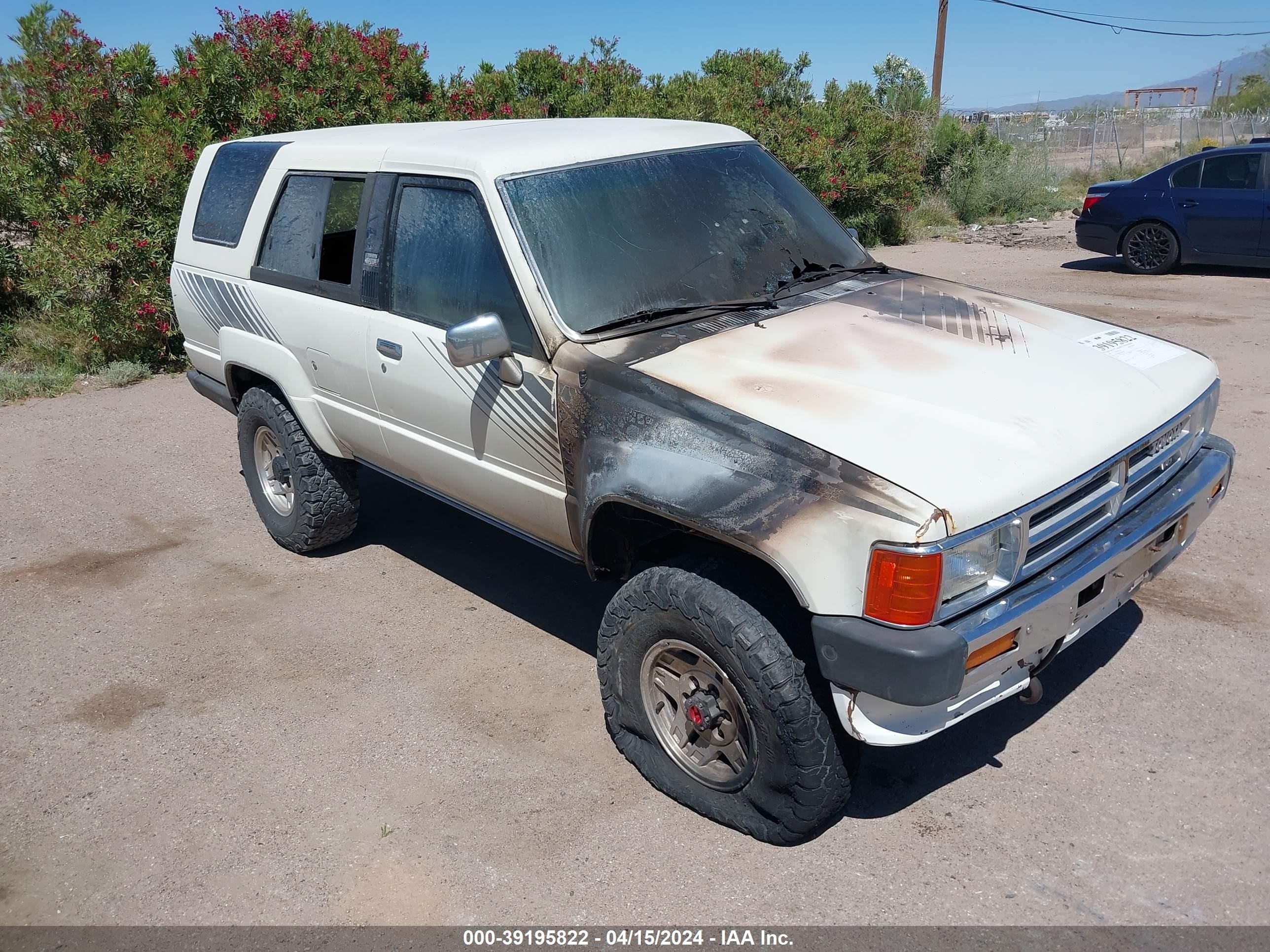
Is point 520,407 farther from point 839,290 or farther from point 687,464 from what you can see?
point 839,290

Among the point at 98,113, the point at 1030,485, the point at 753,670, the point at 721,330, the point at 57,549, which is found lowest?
the point at 57,549

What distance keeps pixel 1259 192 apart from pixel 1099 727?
1013 centimetres

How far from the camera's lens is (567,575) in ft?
17.1

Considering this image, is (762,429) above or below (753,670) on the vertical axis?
above

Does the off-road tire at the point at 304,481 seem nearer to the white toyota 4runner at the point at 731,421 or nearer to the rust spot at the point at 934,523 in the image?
the white toyota 4runner at the point at 731,421

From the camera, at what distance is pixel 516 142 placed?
405cm

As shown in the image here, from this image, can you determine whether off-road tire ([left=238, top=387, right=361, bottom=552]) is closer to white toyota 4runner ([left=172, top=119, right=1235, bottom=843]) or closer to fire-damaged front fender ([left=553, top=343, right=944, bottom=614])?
white toyota 4runner ([left=172, top=119, right=1235, bottom=843])

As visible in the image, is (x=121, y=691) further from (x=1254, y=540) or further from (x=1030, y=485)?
(x=1254, y=540)

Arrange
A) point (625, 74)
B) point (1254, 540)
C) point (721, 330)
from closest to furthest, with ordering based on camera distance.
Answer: point (721, 330) < point (1254, 540) < point (625, 74)

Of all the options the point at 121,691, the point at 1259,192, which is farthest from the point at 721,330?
the point at 1259,192

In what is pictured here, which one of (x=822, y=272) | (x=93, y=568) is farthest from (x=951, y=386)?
(x=93, y=568)

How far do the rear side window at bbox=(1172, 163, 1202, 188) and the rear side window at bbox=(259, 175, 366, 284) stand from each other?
10761mm

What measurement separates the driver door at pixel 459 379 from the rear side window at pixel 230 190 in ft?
4.39

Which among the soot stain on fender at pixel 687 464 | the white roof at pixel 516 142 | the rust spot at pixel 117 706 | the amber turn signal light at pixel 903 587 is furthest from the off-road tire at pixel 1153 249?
the rust spot at pixel 117 706
